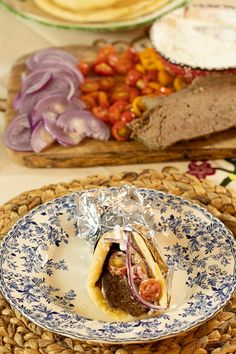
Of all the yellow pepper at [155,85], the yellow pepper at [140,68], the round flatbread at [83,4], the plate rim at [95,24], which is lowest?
the yellow pepper at [155,85]

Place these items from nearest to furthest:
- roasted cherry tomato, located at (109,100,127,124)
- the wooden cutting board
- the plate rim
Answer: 1. the wooden cutting board
2. roasted cherry tomato, located at (109,100,127,124)
3. the plate rim

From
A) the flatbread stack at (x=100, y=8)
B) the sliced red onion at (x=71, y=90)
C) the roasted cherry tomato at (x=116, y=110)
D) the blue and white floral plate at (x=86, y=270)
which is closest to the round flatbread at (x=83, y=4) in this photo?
the flatbread stack at (x=100, y=8)

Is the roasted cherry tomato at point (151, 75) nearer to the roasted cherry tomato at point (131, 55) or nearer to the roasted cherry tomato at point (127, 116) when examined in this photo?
the roasted cherry tomato at point (131, 55)

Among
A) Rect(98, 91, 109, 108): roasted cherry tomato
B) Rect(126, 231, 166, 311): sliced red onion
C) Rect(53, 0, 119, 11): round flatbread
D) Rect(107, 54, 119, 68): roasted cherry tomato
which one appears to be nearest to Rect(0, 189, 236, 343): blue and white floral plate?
Rect(126, 231, 166, 311): sliced red onion

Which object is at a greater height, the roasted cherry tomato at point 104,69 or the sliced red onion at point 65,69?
the sliced red onion at point 65,69

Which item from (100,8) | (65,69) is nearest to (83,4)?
(100,8)

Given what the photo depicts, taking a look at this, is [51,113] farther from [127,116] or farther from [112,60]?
[112,60]

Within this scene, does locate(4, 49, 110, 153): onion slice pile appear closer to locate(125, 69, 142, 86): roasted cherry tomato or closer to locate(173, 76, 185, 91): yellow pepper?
locate(125, 69, 142, 86): roasted cherry tomato
